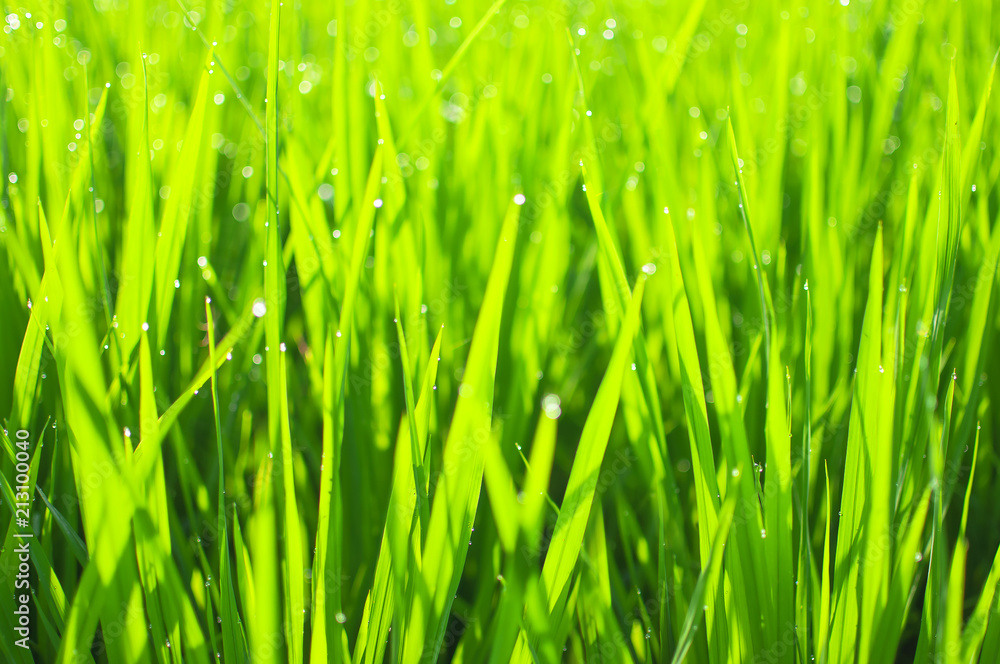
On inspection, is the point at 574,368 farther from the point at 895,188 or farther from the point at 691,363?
the point at 895,188

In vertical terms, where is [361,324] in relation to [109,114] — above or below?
below

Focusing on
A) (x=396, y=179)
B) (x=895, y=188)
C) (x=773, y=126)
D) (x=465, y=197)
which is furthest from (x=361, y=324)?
(x=895, y=188)

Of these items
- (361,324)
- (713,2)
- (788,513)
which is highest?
(713,2)

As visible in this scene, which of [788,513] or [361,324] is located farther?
[361,324]

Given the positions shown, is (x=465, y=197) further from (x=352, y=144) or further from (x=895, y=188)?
(x=895, y=188)

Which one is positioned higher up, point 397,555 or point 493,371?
point 493,371

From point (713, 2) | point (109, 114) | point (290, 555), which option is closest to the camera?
point (290, 555)

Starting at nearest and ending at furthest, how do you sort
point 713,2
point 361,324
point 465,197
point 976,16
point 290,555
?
point 290,555 → point 361,324 → point 465,197 → point 976,16 → point 713,2
